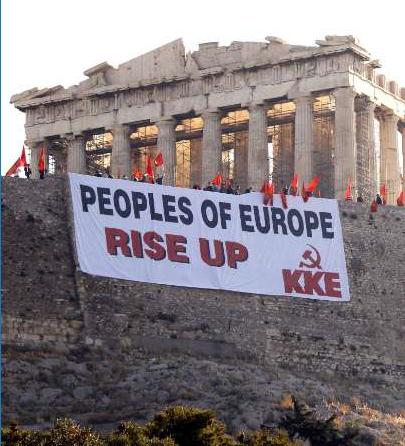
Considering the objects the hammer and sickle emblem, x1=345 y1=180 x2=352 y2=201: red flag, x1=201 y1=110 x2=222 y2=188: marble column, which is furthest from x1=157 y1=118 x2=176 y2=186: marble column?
the hammer and sickle emblem

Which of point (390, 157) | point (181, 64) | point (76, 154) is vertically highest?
point (181, 64)

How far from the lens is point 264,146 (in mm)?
78375

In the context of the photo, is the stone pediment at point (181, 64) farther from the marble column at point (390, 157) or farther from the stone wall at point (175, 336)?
the stone wall at point (175, 336)

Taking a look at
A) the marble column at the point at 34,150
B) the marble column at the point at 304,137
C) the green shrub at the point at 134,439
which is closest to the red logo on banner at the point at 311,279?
the marble column at the point at 304,137

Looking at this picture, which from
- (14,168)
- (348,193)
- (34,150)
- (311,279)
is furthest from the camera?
(34,150)

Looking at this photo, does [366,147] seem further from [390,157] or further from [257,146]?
[257,146]

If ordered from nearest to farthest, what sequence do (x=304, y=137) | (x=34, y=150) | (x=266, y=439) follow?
(x=266, y=439) < (x=304, y=137) < (x=34, y=150)

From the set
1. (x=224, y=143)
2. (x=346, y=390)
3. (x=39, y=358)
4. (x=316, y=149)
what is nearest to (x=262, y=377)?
(x=346, y=390)

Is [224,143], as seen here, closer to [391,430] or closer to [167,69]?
[167,69]

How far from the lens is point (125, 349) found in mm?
57969

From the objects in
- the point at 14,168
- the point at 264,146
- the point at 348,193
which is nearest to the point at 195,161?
the point at 264,146

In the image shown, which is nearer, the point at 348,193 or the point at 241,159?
the point at 348,193

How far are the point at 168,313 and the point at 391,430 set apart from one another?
1007cm

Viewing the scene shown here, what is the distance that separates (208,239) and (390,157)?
21.6 metres
